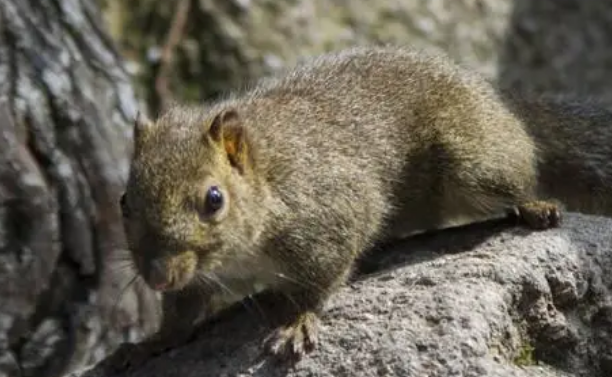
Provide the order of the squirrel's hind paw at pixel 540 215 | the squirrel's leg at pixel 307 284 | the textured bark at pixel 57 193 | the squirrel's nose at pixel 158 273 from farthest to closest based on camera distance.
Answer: the textured bark at pixel 57 193, the squirrel's hind paw at pixel 540 215, the squirrel's leg at pixel 307 284, the squirrel's nose at pixel 158 273

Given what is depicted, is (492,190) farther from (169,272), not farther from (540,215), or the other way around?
(169,272)

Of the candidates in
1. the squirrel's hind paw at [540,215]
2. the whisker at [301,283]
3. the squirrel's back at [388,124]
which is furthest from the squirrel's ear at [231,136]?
the squirrel's hind paw at [540,215]

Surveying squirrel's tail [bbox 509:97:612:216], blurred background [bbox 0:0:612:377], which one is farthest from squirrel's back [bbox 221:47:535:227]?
blurred background [bbox 0:0:612:377]

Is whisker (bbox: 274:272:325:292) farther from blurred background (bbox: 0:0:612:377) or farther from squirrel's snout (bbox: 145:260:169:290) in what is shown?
blurred background (bbox: 0:0:612:377)

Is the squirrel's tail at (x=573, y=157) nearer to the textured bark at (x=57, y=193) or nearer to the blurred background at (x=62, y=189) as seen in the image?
the blurred background at (x=62, y=189)

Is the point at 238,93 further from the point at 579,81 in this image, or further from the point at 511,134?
the point at 579,81

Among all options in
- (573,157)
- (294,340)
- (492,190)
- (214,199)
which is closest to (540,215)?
(492,190)
